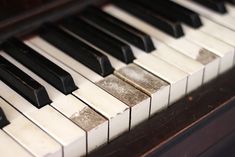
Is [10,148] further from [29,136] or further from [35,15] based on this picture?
[35,15]

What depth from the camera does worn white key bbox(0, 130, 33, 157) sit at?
1.02 m

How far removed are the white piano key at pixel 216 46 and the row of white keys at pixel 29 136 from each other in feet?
1.73

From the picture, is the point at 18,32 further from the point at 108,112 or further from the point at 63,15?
the point at 108,112

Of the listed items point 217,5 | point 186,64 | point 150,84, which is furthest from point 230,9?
point 150,84

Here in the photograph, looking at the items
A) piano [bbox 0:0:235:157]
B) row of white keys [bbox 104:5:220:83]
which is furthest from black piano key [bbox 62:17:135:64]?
row of white keys [bbox 104:5:220:83]

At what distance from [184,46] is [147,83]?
0.22 m

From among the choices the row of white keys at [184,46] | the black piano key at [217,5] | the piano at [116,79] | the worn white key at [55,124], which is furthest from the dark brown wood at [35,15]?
the black piano key at [217,5]

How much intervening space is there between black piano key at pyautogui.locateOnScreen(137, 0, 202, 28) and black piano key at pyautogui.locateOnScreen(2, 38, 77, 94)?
405 mm

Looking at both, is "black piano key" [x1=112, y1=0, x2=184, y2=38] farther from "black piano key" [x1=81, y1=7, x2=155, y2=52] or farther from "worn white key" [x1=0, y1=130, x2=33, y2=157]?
"worn white key" [x1=0, y1=130, x2=33, y2=157]

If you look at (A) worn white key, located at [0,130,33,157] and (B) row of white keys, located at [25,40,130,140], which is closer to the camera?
(A) worn white key, located at [0,130,33,157]

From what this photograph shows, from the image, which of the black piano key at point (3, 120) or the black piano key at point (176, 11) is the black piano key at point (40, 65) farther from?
the black piano key at point (176, 11)

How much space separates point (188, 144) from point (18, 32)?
0.51 meters

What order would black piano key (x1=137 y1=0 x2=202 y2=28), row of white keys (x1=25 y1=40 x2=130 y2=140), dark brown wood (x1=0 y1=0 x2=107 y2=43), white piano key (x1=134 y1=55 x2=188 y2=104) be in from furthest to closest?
black piano key (x1=137 y1=0 x2=202 y2=28) < dark brown wood (x1=0 y1=0 x2=107 y2=43) < white piano key (x1=134 y1=55 x2=188 y2=104) < row of white keys (x1=25 y1=40 x2=130 y2=140)

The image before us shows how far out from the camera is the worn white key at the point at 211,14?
1.53 metres
